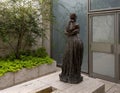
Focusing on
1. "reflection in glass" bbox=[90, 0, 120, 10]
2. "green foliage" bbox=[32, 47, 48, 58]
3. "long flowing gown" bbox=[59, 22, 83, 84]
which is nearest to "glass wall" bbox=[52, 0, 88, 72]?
"reflection in glass" bbox=[90, 0, 120, 10]

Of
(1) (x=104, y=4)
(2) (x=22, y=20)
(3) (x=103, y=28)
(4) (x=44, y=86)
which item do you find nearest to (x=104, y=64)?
(3) (x=103, y=28)

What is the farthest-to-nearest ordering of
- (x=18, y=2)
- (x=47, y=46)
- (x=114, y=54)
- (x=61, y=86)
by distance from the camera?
(x=47, y=46) → (x=18, y=2) → (x=114, y=54) → (x=61, y=86)

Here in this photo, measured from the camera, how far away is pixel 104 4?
4.24m

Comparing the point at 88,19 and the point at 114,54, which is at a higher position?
the point at 88,19

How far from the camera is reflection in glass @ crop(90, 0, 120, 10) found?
4.02m

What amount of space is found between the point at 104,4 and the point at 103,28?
2.10ft

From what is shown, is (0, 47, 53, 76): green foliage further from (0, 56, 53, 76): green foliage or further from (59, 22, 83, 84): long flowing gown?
(59, 22, 83, 84): long flowing gown

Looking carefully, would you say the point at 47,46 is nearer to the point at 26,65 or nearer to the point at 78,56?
the point at 26,65

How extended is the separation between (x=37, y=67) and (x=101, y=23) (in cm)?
216

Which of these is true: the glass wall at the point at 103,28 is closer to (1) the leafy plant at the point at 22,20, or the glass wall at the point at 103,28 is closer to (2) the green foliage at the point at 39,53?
(1) the leafy plant at the point at 22,20

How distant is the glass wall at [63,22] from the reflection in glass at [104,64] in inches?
15.8

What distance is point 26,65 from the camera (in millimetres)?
4223

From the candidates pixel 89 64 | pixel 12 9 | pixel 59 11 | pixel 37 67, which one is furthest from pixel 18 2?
pixel 89 64

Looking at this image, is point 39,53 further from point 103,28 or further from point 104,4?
point 104,4
